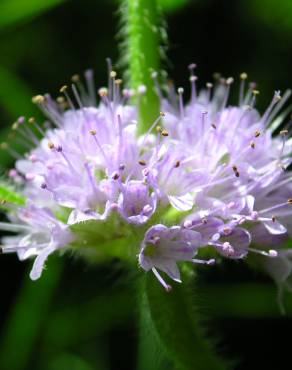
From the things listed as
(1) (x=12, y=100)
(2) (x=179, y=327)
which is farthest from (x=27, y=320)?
(2) (x=179, y=327)

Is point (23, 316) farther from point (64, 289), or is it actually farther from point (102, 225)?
point (102, 225)

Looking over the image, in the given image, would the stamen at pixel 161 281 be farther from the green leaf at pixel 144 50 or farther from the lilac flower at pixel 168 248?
the green leaf at pixel 144 50

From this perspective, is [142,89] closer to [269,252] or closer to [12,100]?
[269,252]

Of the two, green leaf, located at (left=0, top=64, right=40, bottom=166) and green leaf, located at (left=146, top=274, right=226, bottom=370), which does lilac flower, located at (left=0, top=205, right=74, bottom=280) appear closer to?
green leaf, located at (left=146, top=274, right=226, bottom=370)

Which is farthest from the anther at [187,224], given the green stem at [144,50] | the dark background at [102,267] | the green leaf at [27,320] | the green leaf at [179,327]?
the green leaf at [27,320]

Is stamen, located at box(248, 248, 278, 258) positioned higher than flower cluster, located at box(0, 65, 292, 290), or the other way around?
flower cluster, located at box(0, 65, 292, 290)

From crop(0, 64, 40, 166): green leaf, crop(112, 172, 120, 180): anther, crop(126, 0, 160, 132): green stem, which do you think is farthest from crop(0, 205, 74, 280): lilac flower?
crop(0, 64, 40, 166): green leaf
